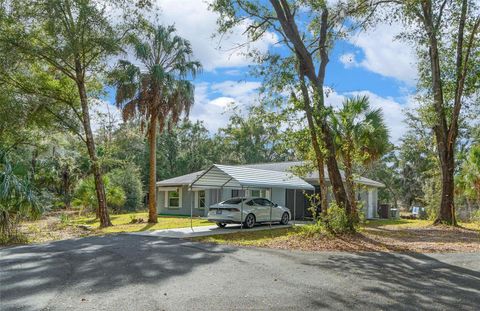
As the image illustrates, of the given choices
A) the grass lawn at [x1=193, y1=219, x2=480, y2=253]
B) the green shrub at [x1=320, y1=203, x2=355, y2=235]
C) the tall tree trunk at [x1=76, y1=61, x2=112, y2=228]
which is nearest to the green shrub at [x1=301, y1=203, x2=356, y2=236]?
the green shrub at [x1=320, y1=203, x2=355, y2=235]

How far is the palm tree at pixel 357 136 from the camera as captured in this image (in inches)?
738

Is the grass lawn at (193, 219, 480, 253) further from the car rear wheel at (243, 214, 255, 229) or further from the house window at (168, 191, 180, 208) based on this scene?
the house window at (168, 191, 180, 208)

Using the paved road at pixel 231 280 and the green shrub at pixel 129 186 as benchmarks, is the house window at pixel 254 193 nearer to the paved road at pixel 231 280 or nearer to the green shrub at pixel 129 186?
the green shrub at pixel 129 186

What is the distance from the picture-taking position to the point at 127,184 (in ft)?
106

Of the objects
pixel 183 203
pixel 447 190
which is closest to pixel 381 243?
pixel 447 190

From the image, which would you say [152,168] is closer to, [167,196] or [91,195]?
[91,195]

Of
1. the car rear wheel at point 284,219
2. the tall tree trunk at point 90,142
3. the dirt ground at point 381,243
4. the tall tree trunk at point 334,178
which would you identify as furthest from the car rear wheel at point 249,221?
the tall tree trunk at point 90,142

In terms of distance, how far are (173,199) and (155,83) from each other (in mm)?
11226

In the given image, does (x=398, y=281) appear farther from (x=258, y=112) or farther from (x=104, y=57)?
(x=104, y=57)

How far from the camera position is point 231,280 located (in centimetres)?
723

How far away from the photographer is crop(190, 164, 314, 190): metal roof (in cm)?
1683

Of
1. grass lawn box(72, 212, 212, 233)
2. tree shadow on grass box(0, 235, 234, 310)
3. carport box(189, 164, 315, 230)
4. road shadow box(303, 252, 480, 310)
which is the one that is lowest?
grass lawn box(72, 212, 212, 233)

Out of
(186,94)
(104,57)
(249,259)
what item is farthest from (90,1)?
(249,259)

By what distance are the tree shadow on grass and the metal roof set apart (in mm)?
4852
